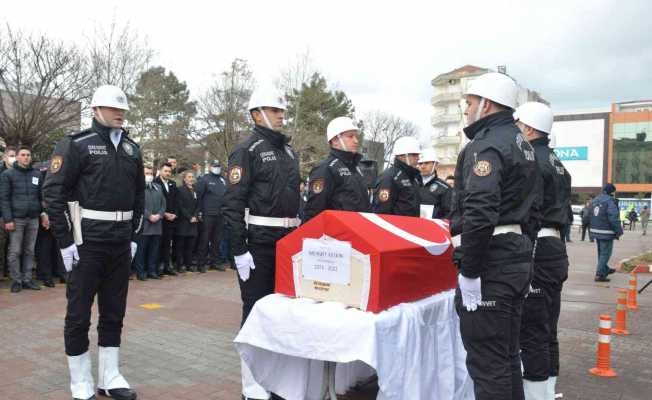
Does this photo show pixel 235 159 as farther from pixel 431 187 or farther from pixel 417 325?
pixel 431 187

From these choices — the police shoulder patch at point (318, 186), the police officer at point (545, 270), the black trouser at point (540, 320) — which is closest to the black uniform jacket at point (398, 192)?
the police shoulder patch at point (318, 186)

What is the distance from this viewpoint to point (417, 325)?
382cm

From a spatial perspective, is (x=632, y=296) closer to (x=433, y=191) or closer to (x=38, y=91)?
(x=433, y=191)

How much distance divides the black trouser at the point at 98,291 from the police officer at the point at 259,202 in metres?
0.96

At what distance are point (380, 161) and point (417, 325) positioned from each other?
4968cm

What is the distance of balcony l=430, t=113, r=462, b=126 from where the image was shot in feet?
259

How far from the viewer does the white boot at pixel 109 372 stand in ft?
14.8

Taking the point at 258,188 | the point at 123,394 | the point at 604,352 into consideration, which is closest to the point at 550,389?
the point at 604,352

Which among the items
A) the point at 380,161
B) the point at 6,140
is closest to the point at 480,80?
the point at 6,140

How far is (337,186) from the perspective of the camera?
18.2ft

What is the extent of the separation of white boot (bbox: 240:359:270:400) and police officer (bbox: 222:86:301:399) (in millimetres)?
27

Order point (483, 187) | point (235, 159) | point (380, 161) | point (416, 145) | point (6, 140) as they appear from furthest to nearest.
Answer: point (380, 161) < point (6, 140) < point (416, 145) < point (235, 159) < point (483, 187)

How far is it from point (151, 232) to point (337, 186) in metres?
5.90

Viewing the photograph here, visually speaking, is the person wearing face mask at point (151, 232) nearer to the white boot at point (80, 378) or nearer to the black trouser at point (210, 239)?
the black trouser at point (210, 239)
